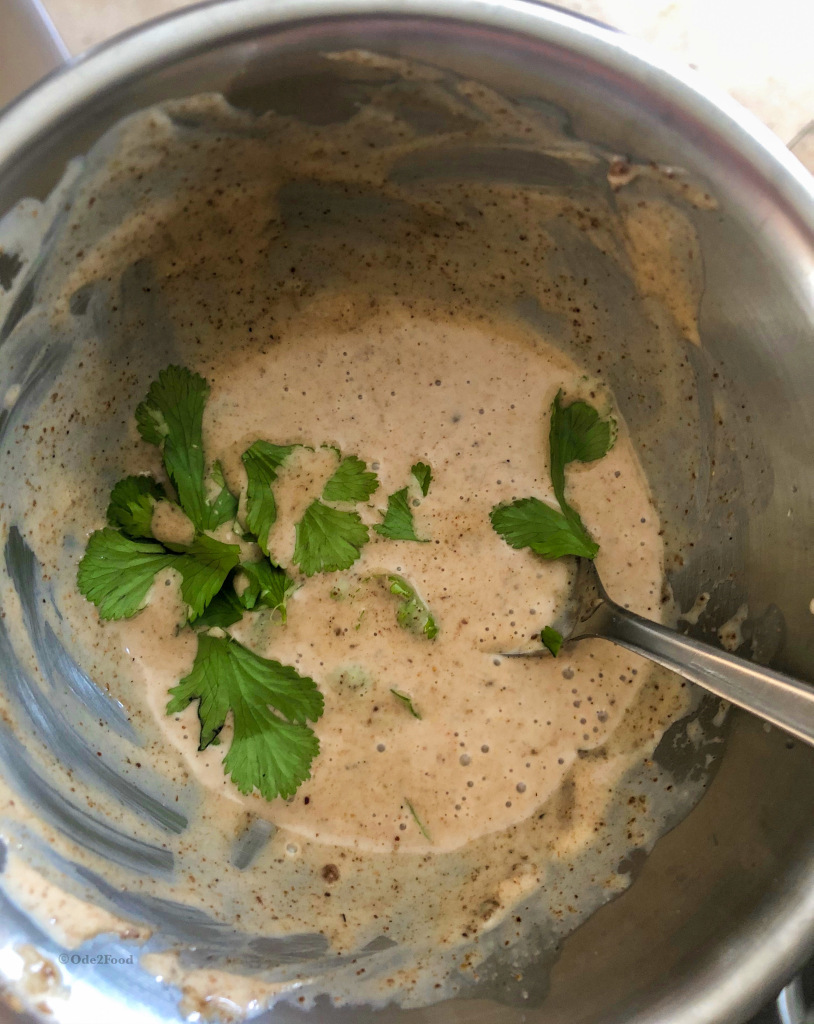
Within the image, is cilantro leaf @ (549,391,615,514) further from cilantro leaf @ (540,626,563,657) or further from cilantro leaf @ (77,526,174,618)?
cilantro leaf @ (77,526,174,618)

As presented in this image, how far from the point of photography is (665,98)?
0.75 meters

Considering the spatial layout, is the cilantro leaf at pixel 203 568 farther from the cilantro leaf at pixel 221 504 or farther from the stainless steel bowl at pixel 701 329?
the stainless steel bowl at pixel 701 329

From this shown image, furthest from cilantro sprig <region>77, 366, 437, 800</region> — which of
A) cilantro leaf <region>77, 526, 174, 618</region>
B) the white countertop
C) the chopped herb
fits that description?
the white countertop

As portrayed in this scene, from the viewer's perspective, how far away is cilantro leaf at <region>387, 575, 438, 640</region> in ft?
3.77

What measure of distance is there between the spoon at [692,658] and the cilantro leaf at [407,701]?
16 centimetres

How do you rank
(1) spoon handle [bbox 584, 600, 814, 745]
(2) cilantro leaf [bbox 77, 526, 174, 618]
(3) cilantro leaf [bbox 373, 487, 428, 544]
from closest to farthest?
(1) spoon handle [bbox 584, 600, 814, 745] → (2) cilantro leaf [bbox 77, 526, 174, 618] → (3) cilantro leaf [bbox 373, 487, 428, 544]

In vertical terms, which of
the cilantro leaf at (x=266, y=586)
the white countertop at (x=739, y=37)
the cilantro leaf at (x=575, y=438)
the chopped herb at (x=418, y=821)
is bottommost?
the chopped herb at (x=418, y=821)

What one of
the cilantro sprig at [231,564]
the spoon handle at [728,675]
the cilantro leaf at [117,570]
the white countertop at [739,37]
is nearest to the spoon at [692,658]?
the spoon handle at [728,675]

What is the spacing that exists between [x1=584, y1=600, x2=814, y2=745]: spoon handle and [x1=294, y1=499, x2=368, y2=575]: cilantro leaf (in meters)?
0.39

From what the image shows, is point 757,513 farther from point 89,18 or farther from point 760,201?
point 89,18

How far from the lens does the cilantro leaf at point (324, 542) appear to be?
113 centimetres

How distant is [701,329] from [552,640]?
46 centimetres

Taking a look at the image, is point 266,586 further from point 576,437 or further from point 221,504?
point 576,437

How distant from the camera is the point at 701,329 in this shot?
0.93m
